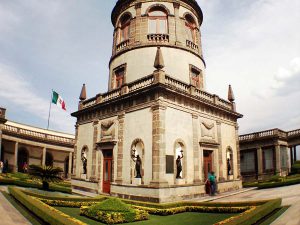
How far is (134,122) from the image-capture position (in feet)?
68.5

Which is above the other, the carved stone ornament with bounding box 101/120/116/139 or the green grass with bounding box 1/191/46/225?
the carved stone ornament with bounding box 101/120/116/139

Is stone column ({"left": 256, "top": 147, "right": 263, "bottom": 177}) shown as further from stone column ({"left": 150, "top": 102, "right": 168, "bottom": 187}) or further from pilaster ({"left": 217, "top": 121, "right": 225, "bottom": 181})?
stone column ({"left": 150, "top": 102, "right": 168, "bottom": 187})

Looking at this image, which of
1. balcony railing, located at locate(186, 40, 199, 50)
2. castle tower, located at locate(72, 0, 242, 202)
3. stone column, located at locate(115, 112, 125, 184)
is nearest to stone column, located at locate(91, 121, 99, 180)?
castle tower, located at locate(72, 0, 242, 202)

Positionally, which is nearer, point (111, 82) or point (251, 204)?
point (251, 204)

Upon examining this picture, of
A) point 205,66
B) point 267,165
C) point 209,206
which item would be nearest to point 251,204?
point 209,206

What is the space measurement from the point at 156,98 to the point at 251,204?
9091 mm

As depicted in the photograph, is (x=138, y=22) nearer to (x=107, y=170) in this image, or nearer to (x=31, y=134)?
(x=107, y=170)

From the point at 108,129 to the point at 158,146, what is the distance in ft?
20.8

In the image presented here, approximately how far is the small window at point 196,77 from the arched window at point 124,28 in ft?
23.7

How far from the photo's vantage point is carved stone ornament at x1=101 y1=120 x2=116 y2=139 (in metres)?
22.7

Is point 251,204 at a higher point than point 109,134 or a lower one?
lower

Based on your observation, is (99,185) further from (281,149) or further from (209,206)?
(281,149)

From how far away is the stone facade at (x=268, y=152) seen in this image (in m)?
38.2

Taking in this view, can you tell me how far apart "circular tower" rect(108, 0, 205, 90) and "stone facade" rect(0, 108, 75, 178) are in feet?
67.7
